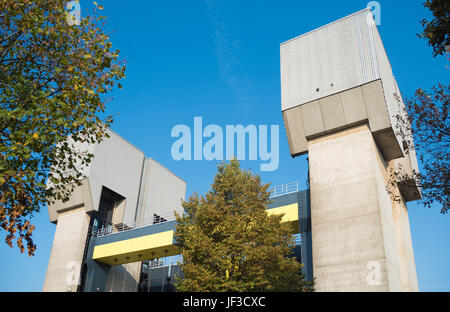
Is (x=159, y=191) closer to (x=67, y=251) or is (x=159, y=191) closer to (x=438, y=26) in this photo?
(x=67, y=251)

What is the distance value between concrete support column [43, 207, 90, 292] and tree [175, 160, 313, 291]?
20.7 metres

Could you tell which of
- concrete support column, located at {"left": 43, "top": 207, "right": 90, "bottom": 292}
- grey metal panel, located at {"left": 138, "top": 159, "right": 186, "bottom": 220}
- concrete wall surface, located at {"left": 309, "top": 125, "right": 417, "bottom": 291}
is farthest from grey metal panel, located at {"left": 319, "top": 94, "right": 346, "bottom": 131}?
concrete support column, located at {"left": 43, "top": 207, "right": 90, "bottom": 292}

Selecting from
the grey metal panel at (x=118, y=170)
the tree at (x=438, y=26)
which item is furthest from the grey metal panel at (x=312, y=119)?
the grey metal panel at (x=118, y=170)

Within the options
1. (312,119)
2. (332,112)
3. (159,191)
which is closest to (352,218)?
(332,112)

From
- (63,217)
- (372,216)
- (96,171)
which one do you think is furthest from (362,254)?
(63,217)

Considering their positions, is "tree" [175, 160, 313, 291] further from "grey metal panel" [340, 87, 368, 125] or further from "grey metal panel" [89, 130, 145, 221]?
"grey metal panel" [89, 130, 145, 221]

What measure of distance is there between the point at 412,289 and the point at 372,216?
8620mm

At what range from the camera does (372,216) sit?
2489cm

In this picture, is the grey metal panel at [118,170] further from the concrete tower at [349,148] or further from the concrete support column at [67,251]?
the concrete tower at [349,148]

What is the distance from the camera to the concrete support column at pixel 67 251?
130 feet

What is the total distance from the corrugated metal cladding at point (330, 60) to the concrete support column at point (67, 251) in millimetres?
24473

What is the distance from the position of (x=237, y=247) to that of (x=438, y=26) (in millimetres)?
13394

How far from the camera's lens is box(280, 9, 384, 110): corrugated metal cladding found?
92.5ft

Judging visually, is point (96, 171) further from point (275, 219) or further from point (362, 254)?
point (362, 254)
